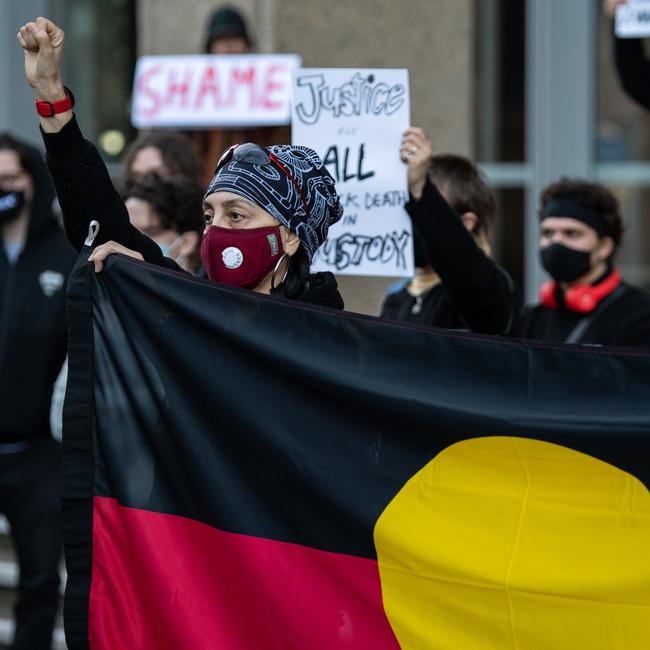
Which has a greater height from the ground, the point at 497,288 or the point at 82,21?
the point at 82,21

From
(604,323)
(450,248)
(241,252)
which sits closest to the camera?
(241,252)

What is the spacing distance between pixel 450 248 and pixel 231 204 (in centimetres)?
85

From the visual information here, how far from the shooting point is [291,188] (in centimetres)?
282

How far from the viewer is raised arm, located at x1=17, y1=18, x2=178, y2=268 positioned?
2.63 meters

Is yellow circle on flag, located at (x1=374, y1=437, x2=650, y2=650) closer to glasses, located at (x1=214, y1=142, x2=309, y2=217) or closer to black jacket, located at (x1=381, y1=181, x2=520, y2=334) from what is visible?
glasses, located at (x1=214, y1=142, x2=309, y2=217)

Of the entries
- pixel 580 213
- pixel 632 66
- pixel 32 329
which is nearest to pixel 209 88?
pixel 32 329

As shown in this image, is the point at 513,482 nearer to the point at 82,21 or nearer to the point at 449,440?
the point at 449,440

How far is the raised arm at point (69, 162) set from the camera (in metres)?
2.63

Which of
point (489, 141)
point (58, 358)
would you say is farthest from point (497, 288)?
point (489, 141)

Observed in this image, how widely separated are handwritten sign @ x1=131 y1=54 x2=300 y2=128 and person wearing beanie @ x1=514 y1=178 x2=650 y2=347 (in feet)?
5.66

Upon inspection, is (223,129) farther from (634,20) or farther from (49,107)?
(49,107)

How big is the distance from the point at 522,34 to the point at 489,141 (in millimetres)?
644

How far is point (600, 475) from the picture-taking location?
264cm

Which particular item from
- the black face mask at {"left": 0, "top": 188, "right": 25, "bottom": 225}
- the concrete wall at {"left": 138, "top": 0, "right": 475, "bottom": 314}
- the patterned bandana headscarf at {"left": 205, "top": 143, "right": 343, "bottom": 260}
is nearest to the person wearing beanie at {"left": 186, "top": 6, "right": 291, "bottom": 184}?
the concrete wall at {"left": 138, "top": 0, "right": 475, "bottom": 314}
